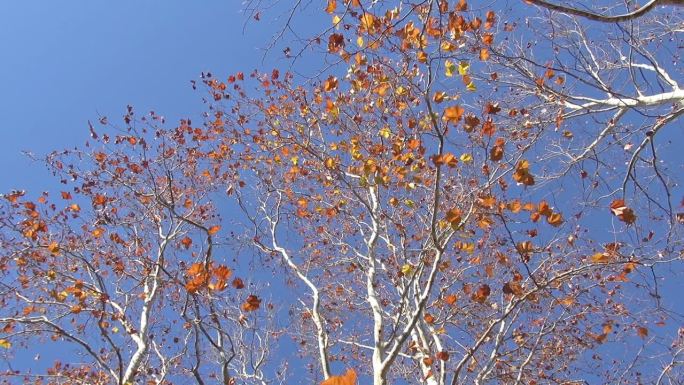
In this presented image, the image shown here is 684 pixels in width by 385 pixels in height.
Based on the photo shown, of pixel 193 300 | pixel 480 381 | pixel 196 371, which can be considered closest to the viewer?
pixel 196 371

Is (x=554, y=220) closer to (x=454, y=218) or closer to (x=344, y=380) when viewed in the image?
(x=454, y=218)

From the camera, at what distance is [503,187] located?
595 centimetres

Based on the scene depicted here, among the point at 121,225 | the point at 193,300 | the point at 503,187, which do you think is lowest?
the point at 193,300

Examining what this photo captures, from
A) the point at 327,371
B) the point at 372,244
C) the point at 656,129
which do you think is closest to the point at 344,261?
the point at 372,244

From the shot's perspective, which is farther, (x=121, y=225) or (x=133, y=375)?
(x=121, y=225)

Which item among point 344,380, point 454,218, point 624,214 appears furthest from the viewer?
point 454,218

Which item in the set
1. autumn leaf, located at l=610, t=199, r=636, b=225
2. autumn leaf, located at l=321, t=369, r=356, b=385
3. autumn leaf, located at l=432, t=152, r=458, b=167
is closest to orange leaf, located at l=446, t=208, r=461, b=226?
autumn leaf, located at l=432, t=152, r=458, b=167

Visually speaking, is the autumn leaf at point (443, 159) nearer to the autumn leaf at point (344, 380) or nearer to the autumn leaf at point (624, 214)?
the autumn leaf at point (624, 214)

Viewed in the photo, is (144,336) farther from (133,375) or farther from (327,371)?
(327,371)

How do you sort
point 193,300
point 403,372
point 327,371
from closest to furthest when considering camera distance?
1. point 193,300
2. point 327,371
3. point 403,372

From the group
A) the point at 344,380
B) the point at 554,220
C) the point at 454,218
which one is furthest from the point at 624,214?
the point at 344,380

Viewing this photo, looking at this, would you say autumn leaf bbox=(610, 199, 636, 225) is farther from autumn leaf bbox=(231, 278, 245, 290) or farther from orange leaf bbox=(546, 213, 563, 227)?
autumn leaf bbox=(231, 278, 245, 290)

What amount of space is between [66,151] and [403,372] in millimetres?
6950

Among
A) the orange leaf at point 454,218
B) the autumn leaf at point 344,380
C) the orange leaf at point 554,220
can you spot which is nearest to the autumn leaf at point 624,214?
the orange leaf at point 554,220
